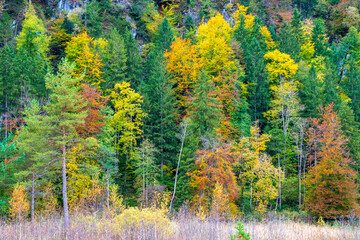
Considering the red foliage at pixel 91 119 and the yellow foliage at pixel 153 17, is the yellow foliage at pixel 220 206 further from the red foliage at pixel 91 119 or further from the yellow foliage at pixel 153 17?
the yellow foliage at pixel 153 17

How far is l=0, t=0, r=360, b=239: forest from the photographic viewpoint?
20.8 m

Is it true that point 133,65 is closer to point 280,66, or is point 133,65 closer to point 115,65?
point 115,65

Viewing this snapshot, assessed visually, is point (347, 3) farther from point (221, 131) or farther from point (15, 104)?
point (15, 104)

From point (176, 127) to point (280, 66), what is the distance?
59.5 feet

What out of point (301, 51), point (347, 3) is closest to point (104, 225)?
point (301, 51)

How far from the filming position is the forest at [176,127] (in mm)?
20812

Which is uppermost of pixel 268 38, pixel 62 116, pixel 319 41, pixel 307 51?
pixel 268 38

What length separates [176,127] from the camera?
32.9 metres

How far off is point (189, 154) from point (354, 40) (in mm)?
37672

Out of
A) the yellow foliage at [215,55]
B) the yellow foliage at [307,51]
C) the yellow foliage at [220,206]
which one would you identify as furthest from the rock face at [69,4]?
the yellow foliage at [220,206]

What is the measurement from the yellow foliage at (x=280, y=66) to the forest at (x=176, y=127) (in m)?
0.23

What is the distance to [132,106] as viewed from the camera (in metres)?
32.2

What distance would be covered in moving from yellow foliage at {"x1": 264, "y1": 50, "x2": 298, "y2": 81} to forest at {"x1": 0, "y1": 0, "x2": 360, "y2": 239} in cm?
23

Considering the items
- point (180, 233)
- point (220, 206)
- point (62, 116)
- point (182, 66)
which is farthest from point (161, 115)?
point (180, 233)
